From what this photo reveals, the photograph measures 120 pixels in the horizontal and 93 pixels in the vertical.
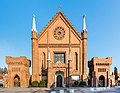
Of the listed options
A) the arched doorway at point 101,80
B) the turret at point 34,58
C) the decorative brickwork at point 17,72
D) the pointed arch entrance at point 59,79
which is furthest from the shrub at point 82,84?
the decorative brickwork at point 17,72

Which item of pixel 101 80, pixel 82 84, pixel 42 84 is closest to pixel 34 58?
pixel 42 84

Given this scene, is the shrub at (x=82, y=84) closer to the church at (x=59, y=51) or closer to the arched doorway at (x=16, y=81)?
the church at (x=59, y=51)

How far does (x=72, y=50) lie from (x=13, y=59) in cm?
1651

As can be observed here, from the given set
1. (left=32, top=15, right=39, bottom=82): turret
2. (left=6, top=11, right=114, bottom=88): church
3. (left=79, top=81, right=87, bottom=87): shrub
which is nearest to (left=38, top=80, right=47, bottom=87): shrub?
(left=6, top=11, right=114, bottom=88): church

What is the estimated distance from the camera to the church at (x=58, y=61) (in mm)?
57188

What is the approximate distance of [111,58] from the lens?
6084cm

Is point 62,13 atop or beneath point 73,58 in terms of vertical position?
atop

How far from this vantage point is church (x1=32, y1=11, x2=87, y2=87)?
190 feet

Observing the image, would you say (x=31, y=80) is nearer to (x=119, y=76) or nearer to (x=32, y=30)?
(x=32, y=30)

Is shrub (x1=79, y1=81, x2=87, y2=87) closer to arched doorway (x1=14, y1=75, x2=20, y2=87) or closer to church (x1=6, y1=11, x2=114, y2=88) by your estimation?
church (x1=6, y1=11, x2=114, y2=88)

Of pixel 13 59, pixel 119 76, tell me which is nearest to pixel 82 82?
pixel 13 59

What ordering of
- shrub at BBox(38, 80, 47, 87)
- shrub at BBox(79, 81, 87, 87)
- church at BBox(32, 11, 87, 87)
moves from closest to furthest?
1. shrub at BBox(38, 80, 47, 87)
2. shrub at BBox(79, 81, 87, 87)
3. church at BBox(32, 11, 87, 87)

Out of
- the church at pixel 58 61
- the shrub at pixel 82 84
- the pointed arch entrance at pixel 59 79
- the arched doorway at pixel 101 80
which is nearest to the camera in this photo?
the shrub at pixel 82 84

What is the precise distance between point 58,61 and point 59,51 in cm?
377
